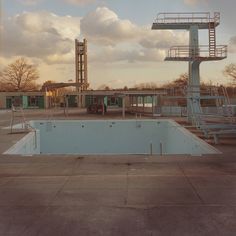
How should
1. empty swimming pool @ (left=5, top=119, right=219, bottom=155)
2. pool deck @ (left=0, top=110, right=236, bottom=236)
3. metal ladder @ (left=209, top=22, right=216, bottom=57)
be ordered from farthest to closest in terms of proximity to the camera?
metal ladder @ (left=209, top=22, right=216, bottom=57) < empty swimming pool @ (left=5, top=119, right=219, bottom=155) < pool deck @ (left=0, top=110, right=236, bottom=236)

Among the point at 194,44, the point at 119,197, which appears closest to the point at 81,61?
the point at 194,44

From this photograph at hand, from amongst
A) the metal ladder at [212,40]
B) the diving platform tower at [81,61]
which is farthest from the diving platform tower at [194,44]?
the diving platform tower at [81,61]

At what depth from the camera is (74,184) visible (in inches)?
328

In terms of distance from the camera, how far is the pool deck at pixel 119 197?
553 cm

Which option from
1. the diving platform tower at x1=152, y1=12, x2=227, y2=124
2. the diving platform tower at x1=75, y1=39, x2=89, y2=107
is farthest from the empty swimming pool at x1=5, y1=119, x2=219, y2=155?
the diving platform tower at x1=75, y1=39, x2=89, y2=107

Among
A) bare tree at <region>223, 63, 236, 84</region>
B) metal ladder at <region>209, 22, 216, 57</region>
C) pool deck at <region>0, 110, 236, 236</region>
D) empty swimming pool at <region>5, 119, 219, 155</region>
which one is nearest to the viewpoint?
pool deck at <region>0, 110, 236, 236</region>

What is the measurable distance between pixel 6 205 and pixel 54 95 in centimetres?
6711

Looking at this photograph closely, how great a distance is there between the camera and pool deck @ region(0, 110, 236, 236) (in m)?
5.53

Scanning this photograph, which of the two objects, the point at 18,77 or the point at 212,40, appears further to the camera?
the point at 18,77

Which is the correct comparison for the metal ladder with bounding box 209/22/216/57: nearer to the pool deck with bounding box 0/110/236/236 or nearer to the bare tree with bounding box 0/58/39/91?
the pool deck with bounding box 0/110/236/236

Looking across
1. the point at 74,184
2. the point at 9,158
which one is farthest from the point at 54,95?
the point at 74,184

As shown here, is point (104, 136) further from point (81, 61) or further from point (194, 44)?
point (81, 61)

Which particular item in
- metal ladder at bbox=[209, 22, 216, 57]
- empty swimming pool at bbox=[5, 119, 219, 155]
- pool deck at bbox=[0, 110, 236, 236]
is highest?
metal ladder at bbox=[209, 22, 216, 57]

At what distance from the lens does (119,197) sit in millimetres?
7129
